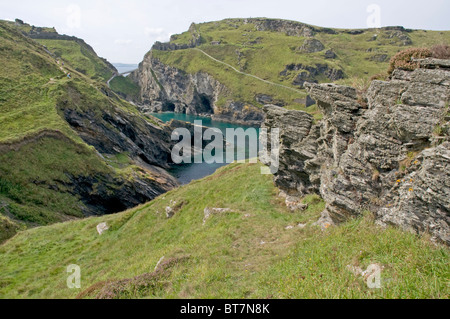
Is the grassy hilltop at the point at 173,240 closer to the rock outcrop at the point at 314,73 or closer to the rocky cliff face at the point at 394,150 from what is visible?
the rocky cliff face at the point at 394,150

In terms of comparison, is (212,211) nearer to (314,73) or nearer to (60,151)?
(60,151)

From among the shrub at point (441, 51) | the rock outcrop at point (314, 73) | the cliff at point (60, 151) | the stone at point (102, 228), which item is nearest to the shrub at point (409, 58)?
the shrub at point (441, 51)

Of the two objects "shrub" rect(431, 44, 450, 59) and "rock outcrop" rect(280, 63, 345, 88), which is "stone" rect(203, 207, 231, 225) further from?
"rock outcrop" rect(280, 63, 345, 88)

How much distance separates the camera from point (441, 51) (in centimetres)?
1244

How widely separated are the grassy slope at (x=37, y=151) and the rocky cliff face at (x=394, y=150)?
1471 inches

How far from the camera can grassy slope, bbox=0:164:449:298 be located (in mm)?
8148

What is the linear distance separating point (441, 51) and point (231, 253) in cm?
1480

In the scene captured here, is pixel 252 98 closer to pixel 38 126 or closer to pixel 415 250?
pixel 38 126

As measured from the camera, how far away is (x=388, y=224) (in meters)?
10.9

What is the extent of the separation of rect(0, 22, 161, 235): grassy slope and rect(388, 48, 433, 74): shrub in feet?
136

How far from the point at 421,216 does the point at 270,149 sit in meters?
18.3

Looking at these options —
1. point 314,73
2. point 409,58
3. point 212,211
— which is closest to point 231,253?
point 212,211

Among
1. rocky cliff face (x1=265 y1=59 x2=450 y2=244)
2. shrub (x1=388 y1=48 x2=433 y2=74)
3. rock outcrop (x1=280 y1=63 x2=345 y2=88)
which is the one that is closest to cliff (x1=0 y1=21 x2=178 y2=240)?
rocky cliff face (x1=265 y1=59 x2=450 y2=244)
